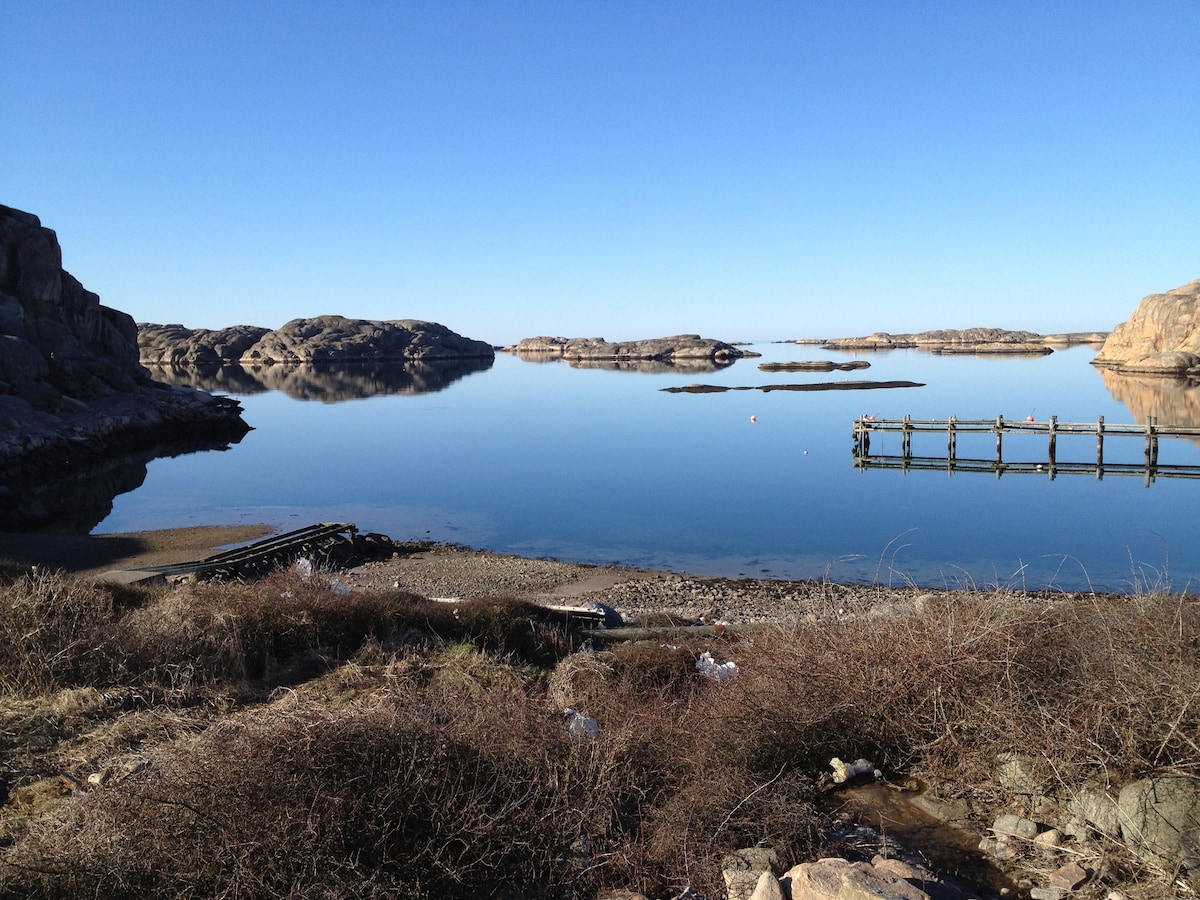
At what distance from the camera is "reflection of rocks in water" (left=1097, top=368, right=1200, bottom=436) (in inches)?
1884

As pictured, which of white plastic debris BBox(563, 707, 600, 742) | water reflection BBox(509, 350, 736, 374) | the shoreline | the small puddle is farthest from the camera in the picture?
water reflection BBox(509, 350, 736, 374)

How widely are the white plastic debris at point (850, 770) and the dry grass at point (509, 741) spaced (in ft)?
0.37

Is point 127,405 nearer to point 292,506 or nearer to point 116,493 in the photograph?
point 116,493

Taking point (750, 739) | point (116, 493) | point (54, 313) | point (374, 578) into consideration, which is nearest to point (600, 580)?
point (374, 578)

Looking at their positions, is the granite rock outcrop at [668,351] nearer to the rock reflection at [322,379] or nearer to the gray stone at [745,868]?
the rock reflection at [322,379]

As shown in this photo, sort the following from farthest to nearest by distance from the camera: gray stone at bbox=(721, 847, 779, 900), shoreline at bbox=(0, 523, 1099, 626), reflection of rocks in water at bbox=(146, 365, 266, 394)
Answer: reflection of rocks in water at bbox=(146, 365, 266, 394)
shoreline at bbox=(0, 523, 1099, 626)
gray stone at bbox=(721, 847, 779, 900)

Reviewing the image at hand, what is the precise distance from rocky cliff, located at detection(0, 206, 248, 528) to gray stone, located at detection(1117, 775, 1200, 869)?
112 ft

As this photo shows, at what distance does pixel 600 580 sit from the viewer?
68.3 feet

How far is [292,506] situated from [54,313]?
3303 centimetres

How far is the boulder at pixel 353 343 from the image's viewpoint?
6137 inches

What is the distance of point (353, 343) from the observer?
163m

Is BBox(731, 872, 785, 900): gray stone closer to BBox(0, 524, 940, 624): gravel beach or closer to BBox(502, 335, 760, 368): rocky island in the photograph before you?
BBox(0, 524, 940, 624): gravel beach

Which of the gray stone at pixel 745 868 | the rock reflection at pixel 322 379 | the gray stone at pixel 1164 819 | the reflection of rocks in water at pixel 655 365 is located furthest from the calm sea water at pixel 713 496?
the reflection of rocks in water at pixel 655 365

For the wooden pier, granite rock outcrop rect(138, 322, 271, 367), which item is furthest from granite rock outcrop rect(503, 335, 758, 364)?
the wooden pier
